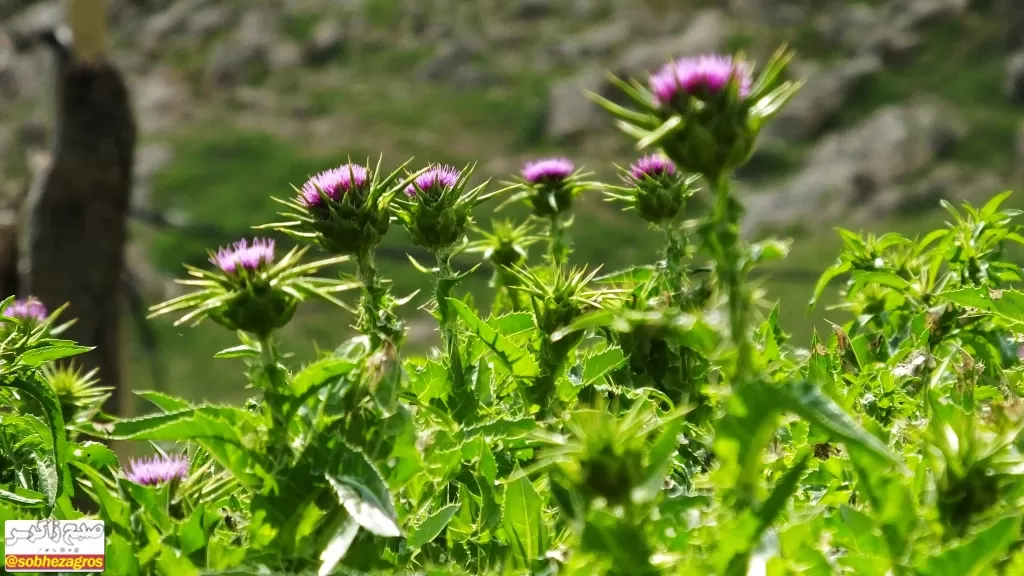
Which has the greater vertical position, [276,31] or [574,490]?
[276,31]

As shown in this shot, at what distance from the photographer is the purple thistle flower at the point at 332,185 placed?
1255 millimetres

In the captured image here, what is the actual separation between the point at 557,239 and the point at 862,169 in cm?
1448

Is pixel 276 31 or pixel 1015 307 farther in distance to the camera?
pixel 276 31

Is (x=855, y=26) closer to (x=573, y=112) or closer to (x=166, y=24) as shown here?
(x=573, y=112)

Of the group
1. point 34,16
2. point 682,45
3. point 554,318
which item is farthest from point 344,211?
point 34,16

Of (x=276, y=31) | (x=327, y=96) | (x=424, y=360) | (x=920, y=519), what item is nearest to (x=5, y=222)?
(x=424, y=360)

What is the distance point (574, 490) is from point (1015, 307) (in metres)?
0.80

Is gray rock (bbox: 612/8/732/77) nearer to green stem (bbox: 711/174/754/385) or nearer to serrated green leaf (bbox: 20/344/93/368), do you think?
serrated green leaf (bbox: 20/344/93/368)

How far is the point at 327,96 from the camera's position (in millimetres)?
21703

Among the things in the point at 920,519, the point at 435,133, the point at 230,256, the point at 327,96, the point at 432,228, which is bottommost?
the point at 920,519

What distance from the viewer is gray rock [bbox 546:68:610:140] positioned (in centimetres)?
1831

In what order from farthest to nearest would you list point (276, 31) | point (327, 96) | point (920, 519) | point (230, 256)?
point (276, 31) → point (327, 96) → point (230, 256) → point (920, 519)

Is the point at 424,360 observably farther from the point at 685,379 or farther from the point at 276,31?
the point at 276,31

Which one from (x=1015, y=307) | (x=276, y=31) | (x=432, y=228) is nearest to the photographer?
(x=1015, y=307)
